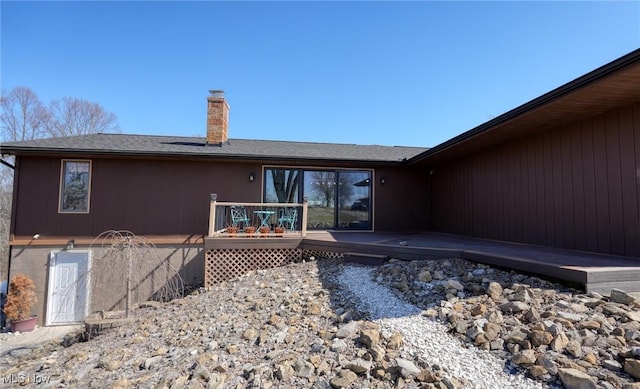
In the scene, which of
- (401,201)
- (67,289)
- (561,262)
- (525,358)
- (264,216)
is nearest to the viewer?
(525,358)

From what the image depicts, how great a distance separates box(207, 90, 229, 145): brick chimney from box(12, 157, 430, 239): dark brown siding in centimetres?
89

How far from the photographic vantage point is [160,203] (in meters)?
7.42

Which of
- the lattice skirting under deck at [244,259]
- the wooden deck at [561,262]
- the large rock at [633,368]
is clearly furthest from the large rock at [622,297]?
the lattice skirting under deck at [244,259]

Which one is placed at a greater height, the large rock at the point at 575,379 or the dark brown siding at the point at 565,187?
the dark brown siding at the point at 565,187

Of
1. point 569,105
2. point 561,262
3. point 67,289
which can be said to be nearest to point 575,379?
point 561,262

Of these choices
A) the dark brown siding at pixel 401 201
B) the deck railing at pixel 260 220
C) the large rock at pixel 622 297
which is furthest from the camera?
the dark brown siding at pixel 401 201

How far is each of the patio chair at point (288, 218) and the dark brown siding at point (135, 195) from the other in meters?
0.91

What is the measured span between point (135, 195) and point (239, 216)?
252 centimetres

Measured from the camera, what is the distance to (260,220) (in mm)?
7707

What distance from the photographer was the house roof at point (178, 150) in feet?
22.3

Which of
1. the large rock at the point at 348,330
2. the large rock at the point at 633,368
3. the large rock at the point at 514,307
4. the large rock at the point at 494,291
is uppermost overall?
the large rock at the point at 494,291

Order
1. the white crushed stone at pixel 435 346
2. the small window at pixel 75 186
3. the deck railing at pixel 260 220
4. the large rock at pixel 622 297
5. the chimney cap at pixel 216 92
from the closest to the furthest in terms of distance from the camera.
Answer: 1. the white crushed stone at pixel 435 346
2. the large rock at pixel 622 297
3. the deck railing at pixel 260 220
4. the small window at pixel 75 186
5. the chimney cap at pixel 216 92

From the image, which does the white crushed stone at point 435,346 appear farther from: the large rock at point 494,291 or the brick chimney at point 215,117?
the brick chimney at point 215,117

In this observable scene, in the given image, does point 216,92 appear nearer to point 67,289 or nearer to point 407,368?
point 67,289
